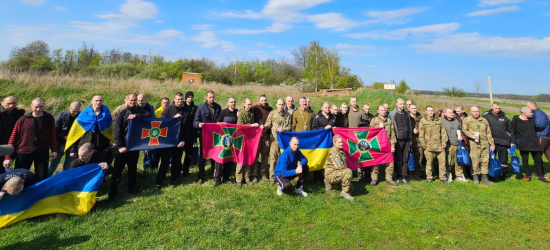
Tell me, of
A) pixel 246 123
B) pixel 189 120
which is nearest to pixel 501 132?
pixel 246 123

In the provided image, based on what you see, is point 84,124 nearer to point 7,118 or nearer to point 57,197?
point 7,118

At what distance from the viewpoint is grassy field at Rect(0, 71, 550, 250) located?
4.34 metres

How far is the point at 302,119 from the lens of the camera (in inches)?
289

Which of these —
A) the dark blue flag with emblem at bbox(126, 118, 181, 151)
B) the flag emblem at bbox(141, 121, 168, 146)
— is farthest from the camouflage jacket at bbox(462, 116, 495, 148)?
the flag emblem at bbox(141, 121, 168, 146)

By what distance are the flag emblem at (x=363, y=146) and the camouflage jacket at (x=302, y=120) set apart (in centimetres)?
114

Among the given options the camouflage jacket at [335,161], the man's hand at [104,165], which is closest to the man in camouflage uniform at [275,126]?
the camouflage jacket at [335,161]

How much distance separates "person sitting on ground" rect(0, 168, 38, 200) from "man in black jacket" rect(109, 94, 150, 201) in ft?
4.37

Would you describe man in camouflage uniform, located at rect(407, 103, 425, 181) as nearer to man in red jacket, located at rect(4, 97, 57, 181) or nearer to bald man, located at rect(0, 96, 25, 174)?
man in red jacket, located at rect(4, 97, 57, 181)

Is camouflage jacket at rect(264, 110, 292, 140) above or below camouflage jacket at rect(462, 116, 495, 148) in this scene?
above

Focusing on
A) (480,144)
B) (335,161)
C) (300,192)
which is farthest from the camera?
(480,144)

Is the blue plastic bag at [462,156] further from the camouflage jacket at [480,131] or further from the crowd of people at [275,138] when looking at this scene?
the camouflage jacket at [480,131]

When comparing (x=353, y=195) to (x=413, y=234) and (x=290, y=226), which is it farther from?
(x=290, y=226)

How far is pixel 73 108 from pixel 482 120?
1027 centimetres

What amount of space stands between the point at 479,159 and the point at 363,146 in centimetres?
327
